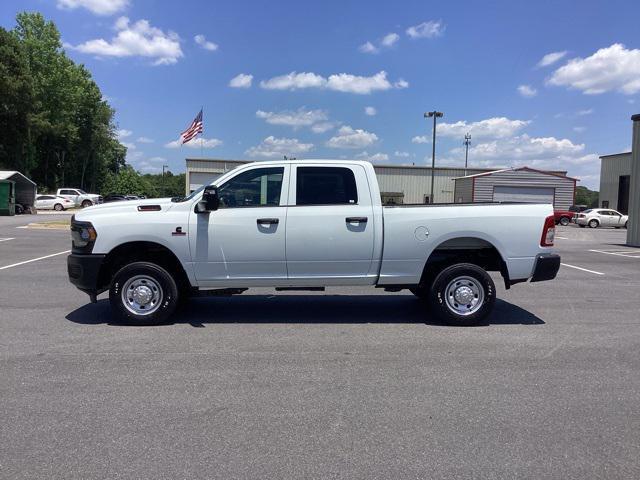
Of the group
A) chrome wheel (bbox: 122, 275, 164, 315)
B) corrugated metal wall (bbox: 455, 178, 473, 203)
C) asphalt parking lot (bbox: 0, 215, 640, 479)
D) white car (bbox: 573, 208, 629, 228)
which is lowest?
asphalt parking lot (bbox: 0, 215, 640, 479)

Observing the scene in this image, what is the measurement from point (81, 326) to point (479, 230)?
5.21 meters

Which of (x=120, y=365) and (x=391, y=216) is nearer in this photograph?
(x=120, y=365)

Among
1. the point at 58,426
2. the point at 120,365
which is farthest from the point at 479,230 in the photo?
the point at 58,426

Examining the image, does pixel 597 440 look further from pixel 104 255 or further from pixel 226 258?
pixel 104 255

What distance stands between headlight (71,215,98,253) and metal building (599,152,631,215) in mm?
52799

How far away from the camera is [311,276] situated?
6836mm

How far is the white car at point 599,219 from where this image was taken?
39344 millimetres

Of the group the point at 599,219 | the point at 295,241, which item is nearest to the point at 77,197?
the point at 599,219

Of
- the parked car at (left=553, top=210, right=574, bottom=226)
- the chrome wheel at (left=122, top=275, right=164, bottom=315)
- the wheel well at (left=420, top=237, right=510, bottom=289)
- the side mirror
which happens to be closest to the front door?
the side mirror

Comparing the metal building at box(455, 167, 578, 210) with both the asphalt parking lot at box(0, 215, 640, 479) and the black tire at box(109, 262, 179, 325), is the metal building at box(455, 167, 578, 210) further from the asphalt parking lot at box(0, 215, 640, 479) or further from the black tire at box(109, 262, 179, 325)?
the black tire at box(109, 262, 179, 325)

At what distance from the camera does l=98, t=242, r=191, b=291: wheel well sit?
270 inches

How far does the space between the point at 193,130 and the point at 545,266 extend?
31273 millimetres

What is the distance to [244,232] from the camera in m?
6.67

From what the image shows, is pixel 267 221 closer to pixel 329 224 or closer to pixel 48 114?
pixel 329 224
